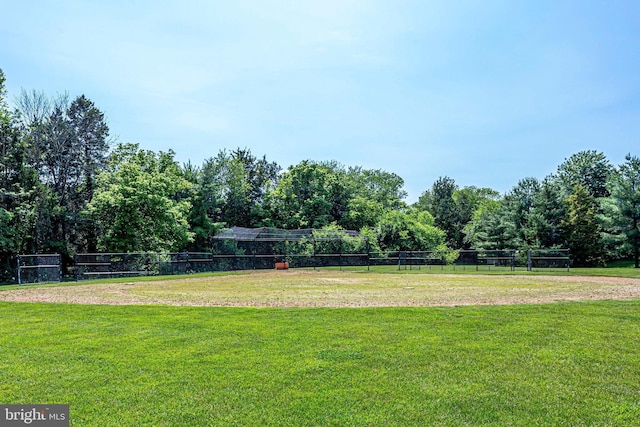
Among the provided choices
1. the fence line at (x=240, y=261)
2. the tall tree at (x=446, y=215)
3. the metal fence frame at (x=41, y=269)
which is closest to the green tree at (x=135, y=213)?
the fence line at (x=240, y=261)

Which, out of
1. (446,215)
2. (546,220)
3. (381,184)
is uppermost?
(381,184)

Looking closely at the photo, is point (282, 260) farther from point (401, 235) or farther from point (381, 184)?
point (381, 184)

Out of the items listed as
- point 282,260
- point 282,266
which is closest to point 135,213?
point 282,266

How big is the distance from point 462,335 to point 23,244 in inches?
1199

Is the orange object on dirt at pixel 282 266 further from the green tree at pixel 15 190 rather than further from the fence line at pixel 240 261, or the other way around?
the green tree at pixel 15 190

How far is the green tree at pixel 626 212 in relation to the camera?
33.6 m

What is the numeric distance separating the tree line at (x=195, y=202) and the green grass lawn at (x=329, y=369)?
22339 millimetres

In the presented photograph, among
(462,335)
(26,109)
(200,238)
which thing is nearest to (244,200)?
(200,238)

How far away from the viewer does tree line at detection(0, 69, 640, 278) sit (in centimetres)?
2844

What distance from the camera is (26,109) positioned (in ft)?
103

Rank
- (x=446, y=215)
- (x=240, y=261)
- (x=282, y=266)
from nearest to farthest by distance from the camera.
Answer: (x=240, y=261) → (x=282, y=266) → (x=446, y=215)

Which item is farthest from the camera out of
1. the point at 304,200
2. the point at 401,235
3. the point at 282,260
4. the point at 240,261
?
the point at 304,200

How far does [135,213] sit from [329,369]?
26939mm

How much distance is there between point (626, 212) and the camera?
33.8 meters
